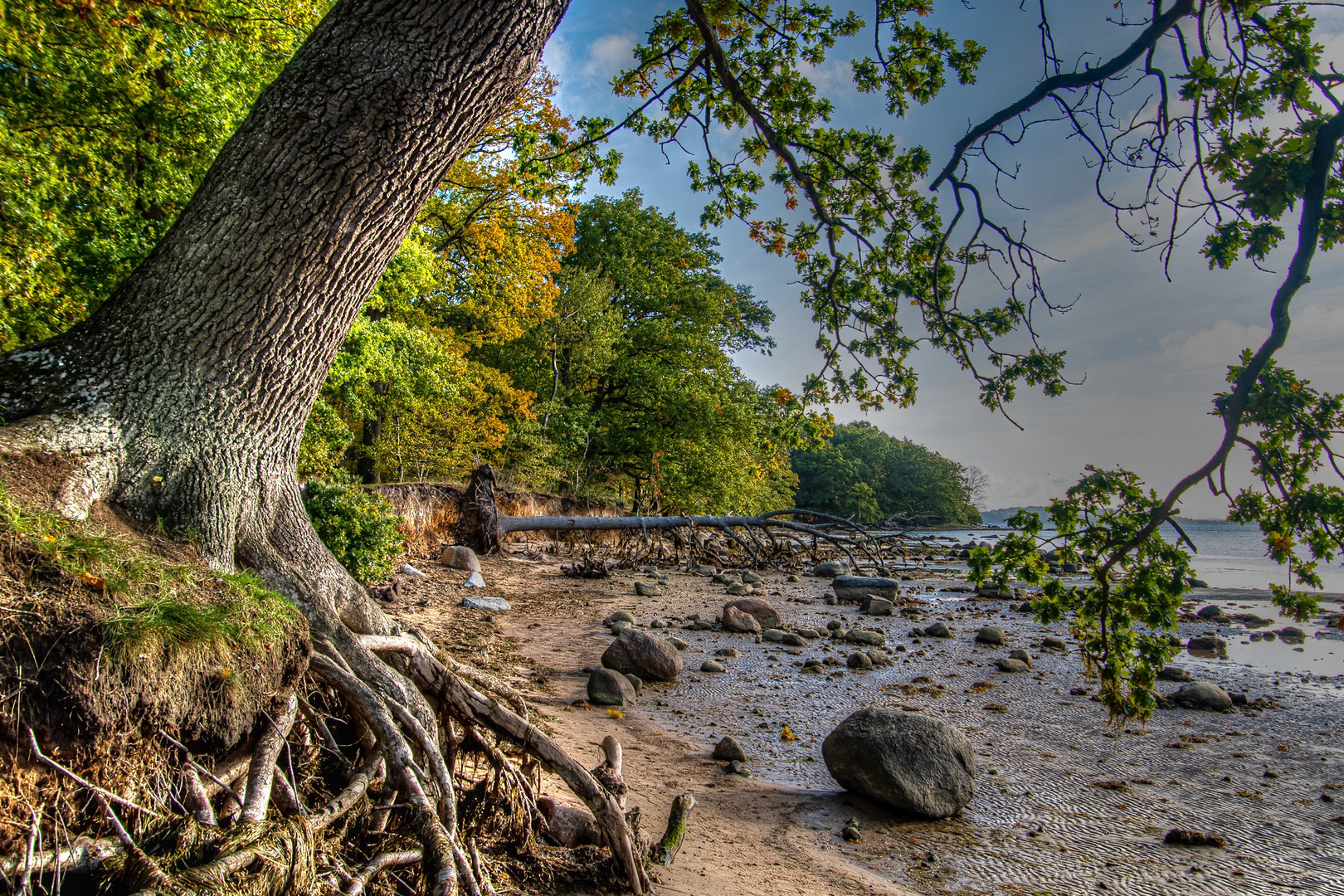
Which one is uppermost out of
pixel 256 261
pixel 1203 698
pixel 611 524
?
pixel 256 261

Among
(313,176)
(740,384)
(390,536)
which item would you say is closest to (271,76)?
(390,536)

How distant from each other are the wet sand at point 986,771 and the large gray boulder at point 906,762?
13cm

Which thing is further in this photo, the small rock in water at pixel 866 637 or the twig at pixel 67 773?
the small rock in water at pixel 866 637

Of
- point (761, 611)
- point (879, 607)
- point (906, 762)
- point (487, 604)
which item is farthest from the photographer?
point (879, 607)

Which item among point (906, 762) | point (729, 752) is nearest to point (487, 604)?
point (729, 752)

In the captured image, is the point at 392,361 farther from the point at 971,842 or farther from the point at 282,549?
the point at 971,842

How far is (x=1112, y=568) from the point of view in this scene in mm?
3896

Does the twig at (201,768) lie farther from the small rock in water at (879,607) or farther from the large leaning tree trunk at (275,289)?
the small rock in water at (879,607)

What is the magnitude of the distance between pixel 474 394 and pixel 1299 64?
18.3 meters

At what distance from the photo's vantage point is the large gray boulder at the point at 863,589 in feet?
46.3

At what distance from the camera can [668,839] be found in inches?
146

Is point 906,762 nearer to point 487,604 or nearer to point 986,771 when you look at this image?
point 986,771

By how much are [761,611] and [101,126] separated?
11.1 metres

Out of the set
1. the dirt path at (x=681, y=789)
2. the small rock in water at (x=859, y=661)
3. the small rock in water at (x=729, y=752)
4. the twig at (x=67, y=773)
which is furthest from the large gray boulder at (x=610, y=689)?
the twig at (x=67, y=773)
